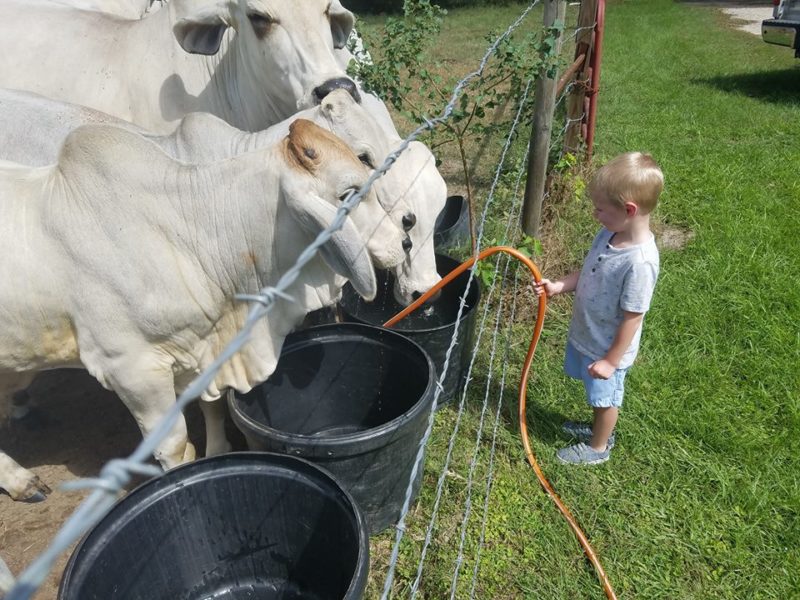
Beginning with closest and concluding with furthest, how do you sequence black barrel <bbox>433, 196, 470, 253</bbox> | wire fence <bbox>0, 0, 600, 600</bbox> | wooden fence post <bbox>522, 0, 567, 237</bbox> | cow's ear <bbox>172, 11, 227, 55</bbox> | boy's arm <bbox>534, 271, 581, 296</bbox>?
1. wire fence <bbox>0, 0, 600, 600</bbox>
2. boy's arm <bbox>534, 271, 581, 296</bbox>
3. cow's ear <bbox>172, 11, 227, 55</bbox>
4. wooden fence post <bbox>522, 0, 567, 237</bbox>
5. black barrel <bbox>433, 196, 470, 253</bbox>

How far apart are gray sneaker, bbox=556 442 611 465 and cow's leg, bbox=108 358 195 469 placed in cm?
159

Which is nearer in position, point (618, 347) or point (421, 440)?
point (421, 440)

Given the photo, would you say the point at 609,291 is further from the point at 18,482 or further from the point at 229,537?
the point at 18,482

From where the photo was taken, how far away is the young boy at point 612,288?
2.44 meters

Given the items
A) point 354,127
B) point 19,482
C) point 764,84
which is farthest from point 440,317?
point 764,84

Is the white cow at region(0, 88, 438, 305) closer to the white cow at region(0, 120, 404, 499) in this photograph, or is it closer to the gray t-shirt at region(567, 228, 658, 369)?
the white cow at region(0, 120, 404, 499)

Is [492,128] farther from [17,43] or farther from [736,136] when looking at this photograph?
[736,136]

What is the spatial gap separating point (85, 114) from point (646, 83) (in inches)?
310

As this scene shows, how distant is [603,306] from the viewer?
8.64 ft

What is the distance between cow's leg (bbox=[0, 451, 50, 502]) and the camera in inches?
109

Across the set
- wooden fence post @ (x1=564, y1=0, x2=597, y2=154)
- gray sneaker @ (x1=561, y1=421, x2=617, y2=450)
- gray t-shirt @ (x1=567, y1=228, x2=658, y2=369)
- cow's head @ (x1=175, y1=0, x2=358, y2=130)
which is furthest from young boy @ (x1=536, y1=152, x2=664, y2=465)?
wooden fence post @ (x1=564, y1=0, x2=597, y2=154)

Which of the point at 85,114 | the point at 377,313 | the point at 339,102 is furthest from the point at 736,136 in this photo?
the point at 85,114

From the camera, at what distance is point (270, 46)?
2.96 meters

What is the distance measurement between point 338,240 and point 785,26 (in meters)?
8.56
